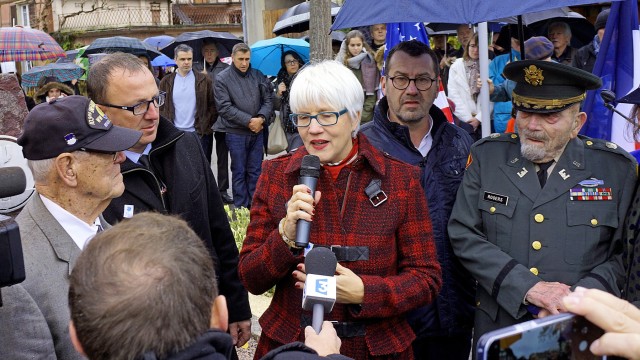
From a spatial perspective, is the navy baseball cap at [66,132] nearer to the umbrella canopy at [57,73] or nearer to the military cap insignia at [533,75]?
the military cap insignia at [533,75]

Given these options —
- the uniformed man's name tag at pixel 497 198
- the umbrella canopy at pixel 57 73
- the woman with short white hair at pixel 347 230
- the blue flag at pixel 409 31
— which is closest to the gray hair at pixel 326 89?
the woman with short white hair at pixel 347 230

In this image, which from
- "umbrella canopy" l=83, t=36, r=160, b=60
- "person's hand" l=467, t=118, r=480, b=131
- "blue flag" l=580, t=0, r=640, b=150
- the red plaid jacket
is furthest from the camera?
"umbrella canopy" l=83, t=36, r=160, b=60

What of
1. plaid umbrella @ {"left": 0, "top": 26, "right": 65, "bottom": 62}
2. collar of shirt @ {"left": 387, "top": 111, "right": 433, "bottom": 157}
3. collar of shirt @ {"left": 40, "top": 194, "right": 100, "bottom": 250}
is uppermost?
plaid umbrella @ {"left": 0, "top": 26, "right": 65, "bottom": 62}

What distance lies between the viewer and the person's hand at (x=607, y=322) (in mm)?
1735

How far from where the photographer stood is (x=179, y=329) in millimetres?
1819

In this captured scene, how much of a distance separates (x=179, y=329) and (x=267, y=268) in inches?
52.8

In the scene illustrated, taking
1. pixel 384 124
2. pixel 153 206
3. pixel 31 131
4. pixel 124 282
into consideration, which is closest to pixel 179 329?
pixel 124 282

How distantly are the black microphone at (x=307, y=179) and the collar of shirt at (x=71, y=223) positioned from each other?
0.75 meters

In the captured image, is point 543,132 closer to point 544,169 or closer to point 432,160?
point 544,169

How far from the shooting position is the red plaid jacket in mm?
3160

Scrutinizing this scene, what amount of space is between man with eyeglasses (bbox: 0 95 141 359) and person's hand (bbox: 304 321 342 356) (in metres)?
0.78

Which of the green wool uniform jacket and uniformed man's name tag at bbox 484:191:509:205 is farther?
uniformed man's name tag at bbox 484:191:509:205

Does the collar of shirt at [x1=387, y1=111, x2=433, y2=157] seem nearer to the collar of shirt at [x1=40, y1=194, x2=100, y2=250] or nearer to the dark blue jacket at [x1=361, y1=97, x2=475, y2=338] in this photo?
the dark blue jacket at [x1=361, y1=97, x2=475, y2=338]

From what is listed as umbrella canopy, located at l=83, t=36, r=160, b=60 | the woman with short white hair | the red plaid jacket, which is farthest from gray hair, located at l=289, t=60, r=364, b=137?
umbrella canopy, located at l=83, t=36, r=160, b=60
